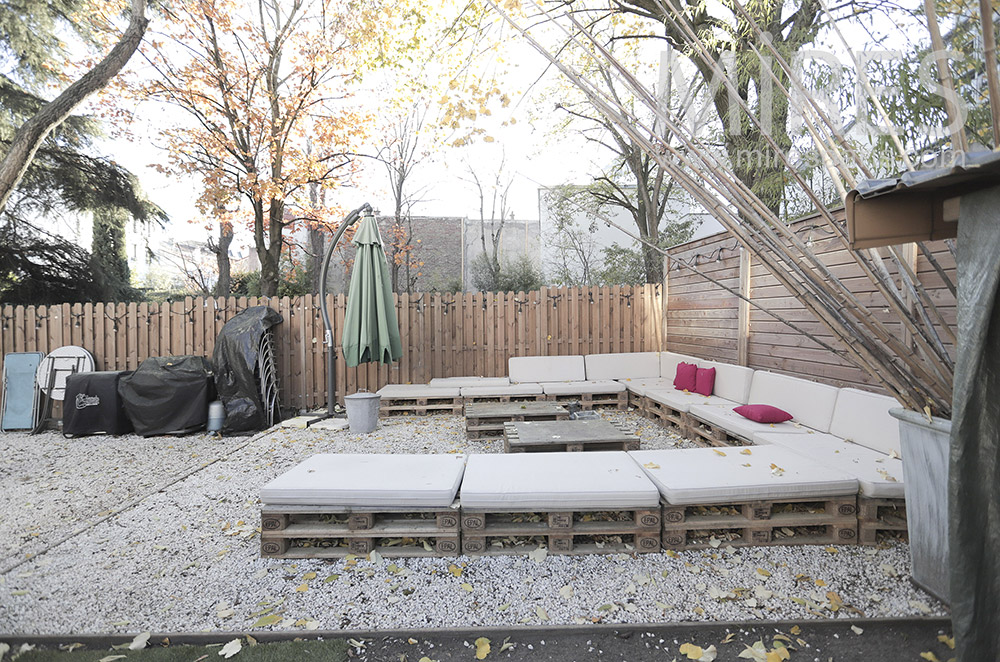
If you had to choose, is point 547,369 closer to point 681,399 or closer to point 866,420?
point 681,399

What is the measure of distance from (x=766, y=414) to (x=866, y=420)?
0.67 metres

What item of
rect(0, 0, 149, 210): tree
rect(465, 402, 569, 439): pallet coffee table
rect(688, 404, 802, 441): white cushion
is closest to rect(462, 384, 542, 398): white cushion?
rect(465, 402, 569, 439): pallet coffee table

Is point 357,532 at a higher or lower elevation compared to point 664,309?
lower

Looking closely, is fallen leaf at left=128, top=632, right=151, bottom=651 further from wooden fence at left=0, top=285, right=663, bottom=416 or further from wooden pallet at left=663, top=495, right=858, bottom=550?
wooden fence at left=0, top=285, right=663, bottom=416

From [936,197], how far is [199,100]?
10.2m

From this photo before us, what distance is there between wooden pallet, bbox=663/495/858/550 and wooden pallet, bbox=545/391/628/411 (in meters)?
3.57

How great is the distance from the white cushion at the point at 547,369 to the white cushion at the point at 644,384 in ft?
2.14

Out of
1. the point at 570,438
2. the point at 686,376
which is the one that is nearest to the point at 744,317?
the point at 686,376

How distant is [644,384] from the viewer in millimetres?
6184

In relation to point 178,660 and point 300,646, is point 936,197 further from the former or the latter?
point 178,660

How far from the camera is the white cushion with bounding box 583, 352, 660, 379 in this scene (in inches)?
269

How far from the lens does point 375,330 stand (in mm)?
5543

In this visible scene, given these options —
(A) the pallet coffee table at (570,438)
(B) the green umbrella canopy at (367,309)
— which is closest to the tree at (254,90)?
(B) the green umbrella canopy at (367,309)

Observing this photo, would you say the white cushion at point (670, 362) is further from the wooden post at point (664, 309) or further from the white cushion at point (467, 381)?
the white cushion at point (467, 381)
